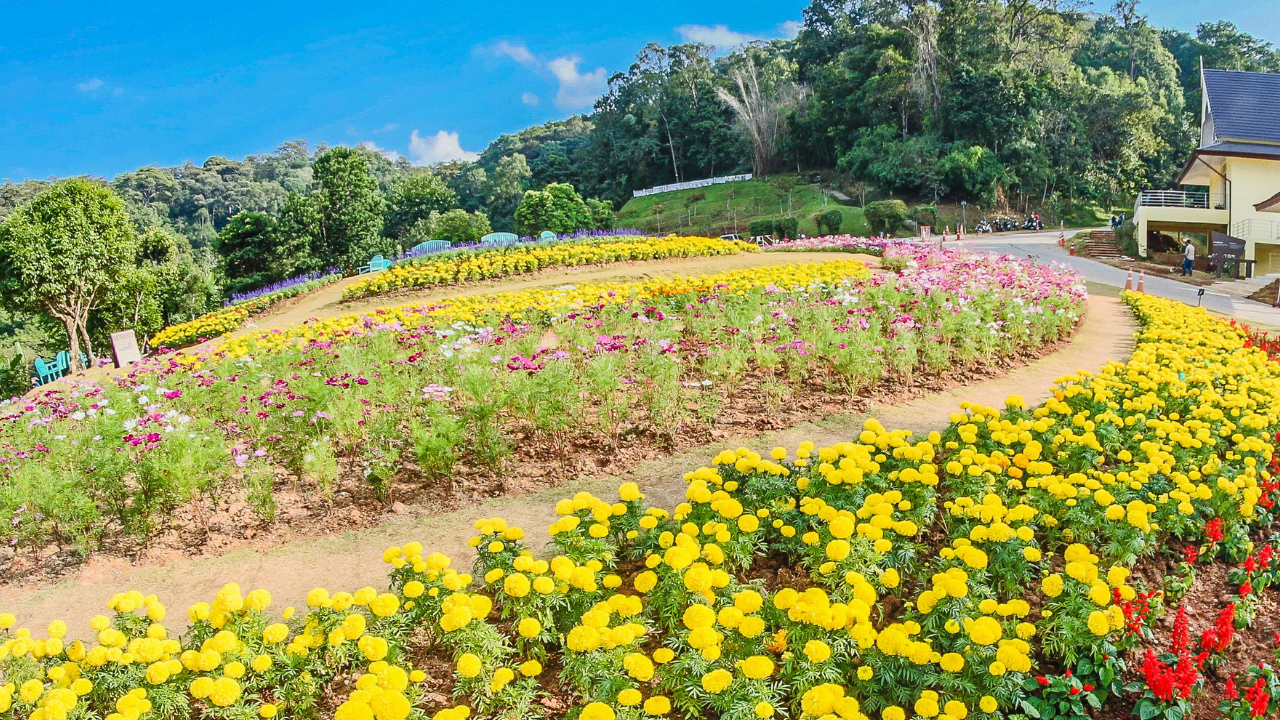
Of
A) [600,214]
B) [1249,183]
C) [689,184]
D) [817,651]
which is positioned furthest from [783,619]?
[689,184]

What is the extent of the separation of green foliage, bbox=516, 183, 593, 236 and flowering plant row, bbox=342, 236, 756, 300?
18438mm

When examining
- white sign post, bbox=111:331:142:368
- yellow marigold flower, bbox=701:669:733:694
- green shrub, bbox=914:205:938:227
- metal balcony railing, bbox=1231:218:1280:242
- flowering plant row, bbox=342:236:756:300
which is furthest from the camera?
green shrub, bbox=914:205:938:227

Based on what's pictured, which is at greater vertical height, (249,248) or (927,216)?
(249,248)

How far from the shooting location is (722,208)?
1922 inches

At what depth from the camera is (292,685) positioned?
2.98m

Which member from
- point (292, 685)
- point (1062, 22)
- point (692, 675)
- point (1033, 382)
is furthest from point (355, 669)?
point (1062, 22)

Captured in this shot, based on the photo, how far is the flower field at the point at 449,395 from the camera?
500cm

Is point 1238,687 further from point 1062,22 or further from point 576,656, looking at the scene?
point 1062,22

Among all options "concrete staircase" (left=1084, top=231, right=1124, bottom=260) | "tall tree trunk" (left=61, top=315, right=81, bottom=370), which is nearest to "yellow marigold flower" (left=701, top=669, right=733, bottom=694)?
"tall tree trunk" (left=61, top=315, right=81, bottom=370)

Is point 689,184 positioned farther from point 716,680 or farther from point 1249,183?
point 716,680

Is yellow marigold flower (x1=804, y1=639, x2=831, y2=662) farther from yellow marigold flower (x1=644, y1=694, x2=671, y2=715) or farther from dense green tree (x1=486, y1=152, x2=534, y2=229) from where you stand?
dense green tree (x1=486, y1=152, x2=534, y2=229)

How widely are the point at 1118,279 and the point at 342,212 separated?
27983 mm

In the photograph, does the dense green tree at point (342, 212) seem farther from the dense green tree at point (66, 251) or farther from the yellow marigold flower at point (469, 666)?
the yellow marigold flower at point (469, 666)

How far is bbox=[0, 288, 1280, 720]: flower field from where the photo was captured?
273 centimetres
